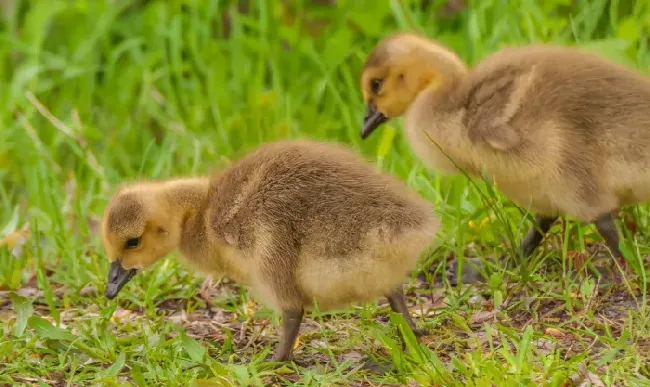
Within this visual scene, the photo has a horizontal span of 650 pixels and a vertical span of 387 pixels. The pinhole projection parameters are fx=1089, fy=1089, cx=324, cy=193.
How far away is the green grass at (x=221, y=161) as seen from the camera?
3396 millimetres

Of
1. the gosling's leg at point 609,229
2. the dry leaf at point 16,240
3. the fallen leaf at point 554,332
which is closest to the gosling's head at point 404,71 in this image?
the gosling's leg at point 609,229

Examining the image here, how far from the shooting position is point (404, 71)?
401 cm

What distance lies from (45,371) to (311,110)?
265 cm

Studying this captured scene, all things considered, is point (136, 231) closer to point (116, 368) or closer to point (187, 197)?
point (187, 197)

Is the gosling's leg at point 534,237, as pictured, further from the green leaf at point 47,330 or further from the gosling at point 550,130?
the green leaf at point 47,330

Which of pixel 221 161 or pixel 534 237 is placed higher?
pixel 221 161

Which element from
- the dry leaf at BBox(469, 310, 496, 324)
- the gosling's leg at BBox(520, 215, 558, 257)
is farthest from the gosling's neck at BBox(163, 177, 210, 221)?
the gosling's leg at BBox(520, 215, 558, 257)

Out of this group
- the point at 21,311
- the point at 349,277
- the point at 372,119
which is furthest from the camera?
the point at 372,119

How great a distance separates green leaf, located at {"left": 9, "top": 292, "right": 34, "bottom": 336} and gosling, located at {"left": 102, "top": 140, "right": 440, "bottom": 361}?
0.36 metres

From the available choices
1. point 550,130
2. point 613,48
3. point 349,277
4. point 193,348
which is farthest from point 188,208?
point 613,48

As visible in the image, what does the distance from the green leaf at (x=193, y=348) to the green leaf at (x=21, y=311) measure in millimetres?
613

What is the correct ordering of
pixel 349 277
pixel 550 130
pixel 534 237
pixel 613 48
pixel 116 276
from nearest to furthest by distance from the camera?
pixel 349 277, pixel 550 130, pixel 116 276, pixel 534 237, pixel 613 48

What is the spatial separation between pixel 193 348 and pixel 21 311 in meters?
0.72

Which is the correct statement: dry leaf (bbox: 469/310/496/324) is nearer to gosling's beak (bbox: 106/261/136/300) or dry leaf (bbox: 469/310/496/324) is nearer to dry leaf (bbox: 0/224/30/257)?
gosling's beak (bbox: 106/261/136/300)
